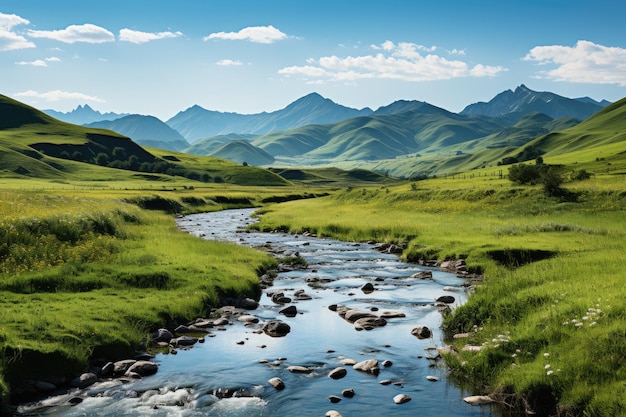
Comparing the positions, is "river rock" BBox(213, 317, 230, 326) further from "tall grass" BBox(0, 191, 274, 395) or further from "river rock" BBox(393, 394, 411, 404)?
"river rock" BBox(393, 394, 411, 404)

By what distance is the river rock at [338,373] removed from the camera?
19.9 metres

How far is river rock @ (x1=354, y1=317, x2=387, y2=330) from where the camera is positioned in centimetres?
2612

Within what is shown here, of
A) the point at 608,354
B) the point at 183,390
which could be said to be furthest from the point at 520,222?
the point at 183,390

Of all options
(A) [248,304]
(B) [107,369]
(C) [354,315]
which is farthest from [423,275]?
(B) [107,369]

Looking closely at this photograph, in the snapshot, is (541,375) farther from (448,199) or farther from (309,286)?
(448,199)

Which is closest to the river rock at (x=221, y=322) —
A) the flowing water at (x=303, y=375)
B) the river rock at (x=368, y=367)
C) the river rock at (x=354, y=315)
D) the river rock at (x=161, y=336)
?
the flowing water at (x=303, y=375)

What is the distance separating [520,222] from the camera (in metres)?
58.6

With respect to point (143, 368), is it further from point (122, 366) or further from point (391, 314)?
point (391, 314)

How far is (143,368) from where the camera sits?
65.4 feet

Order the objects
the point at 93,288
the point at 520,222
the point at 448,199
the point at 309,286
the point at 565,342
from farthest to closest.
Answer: the point at 448,199, the point at 520,222, the point at 309,286, the point at 93,288, the point at 565,342

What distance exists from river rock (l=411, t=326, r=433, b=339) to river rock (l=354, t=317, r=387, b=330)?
2085 mm

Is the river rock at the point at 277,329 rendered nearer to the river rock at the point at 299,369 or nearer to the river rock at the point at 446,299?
the river rock at the point at 299,369

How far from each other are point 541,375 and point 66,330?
17646 mm

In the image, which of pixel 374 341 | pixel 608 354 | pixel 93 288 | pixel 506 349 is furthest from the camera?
pixel 93 288
